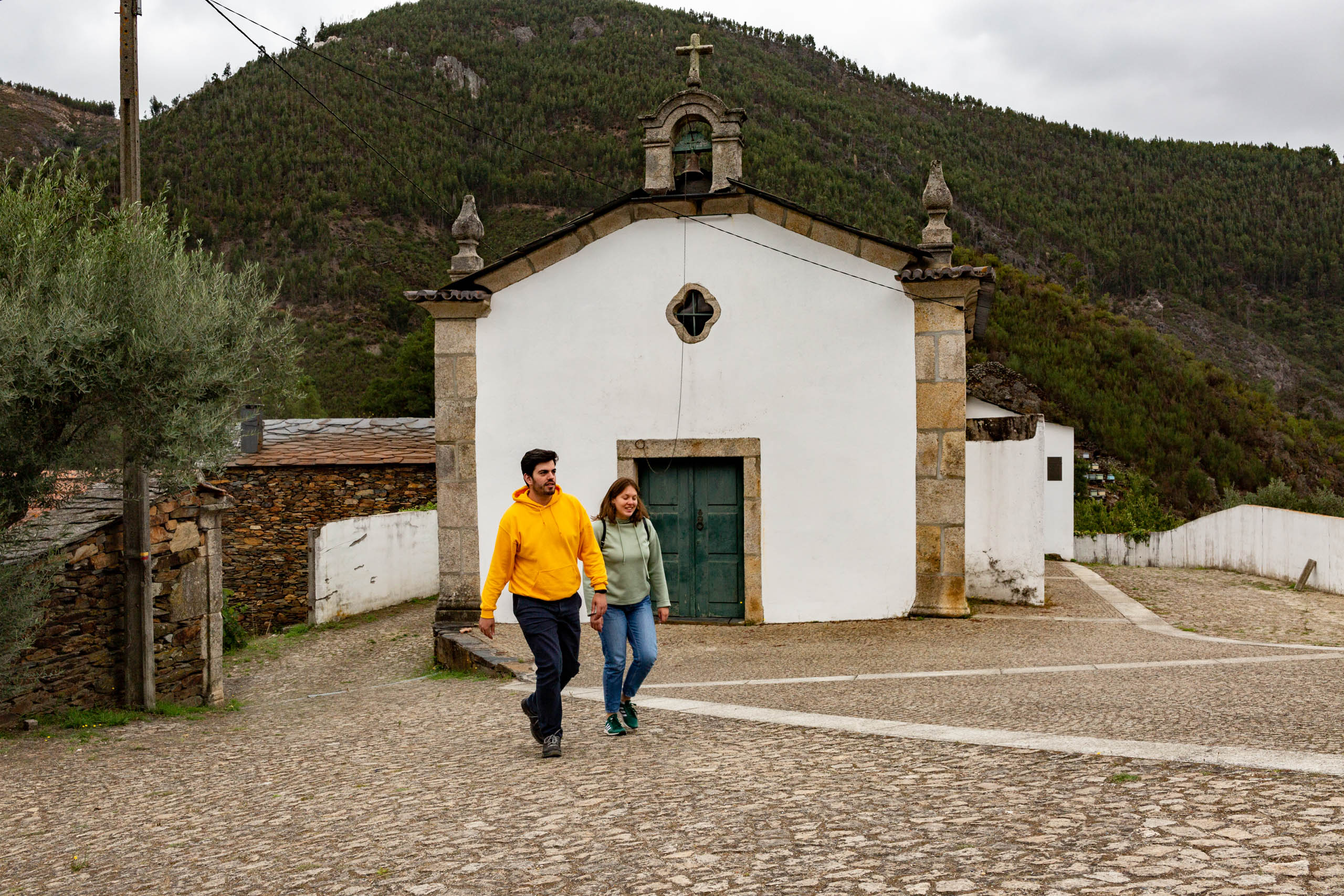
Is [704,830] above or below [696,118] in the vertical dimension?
below

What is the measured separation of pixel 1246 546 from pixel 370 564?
605 inches

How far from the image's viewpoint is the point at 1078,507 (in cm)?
2681

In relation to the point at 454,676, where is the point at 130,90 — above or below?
above

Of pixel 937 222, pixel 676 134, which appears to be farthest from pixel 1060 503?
pixel 676 134

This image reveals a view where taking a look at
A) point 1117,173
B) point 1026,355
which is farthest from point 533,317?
point 1117,173

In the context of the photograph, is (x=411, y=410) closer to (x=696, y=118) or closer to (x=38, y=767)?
(x=696, y=118)

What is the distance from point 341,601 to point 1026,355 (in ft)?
78.6

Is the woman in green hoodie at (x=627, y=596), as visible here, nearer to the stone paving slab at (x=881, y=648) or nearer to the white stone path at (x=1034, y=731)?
the white stone path at (x=1034, y=731)

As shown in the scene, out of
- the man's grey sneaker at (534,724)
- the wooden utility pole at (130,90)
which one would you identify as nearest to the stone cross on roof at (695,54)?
the wooden utility pole at (130,90)

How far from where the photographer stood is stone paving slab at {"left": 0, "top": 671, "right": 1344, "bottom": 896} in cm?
307

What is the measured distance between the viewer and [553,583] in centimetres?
520

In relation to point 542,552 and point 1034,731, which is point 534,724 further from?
point 1034,731

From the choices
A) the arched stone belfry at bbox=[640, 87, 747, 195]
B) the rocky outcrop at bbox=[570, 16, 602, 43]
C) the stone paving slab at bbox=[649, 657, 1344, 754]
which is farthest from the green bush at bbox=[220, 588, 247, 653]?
the rocky outcrop at bbox=[570, 16, 602, 43]

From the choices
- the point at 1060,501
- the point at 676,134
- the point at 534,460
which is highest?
the point at 676,134
